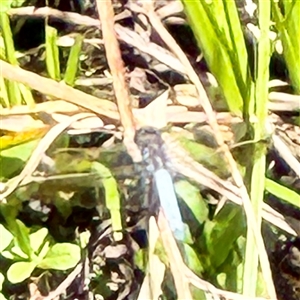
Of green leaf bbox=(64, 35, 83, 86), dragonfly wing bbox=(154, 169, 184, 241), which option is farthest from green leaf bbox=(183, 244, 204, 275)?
green leaf bbox=(64, 35, 83, 86)

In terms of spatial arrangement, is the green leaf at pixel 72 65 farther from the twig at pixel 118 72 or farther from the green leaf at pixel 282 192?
the green leaf at pixel 282 192

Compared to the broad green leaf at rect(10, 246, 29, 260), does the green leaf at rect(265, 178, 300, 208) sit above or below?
above

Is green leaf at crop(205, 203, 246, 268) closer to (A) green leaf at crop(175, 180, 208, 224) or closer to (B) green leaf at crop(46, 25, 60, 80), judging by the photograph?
(A) green leaf at crop(175, 180, 208, 224)

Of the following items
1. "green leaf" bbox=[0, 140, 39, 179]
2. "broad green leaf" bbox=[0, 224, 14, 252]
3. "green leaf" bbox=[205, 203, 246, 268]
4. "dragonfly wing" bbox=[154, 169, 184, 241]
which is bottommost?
"broad green leaf" bbox=[0, 224, 14, 252]

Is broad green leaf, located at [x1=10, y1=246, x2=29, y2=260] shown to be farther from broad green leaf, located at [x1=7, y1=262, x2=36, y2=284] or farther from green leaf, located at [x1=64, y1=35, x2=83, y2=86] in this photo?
green leaf, located at [x1=64, y1=35, x2=83, y2=86]

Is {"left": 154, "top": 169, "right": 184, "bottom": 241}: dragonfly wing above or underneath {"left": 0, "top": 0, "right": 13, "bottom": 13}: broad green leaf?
underneath

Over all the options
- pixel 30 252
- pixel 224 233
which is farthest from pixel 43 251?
pixel 224 233

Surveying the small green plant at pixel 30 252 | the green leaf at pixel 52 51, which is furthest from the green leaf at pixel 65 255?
→ the green leaf at pixel 52 51

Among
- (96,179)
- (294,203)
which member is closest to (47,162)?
(96,179)
